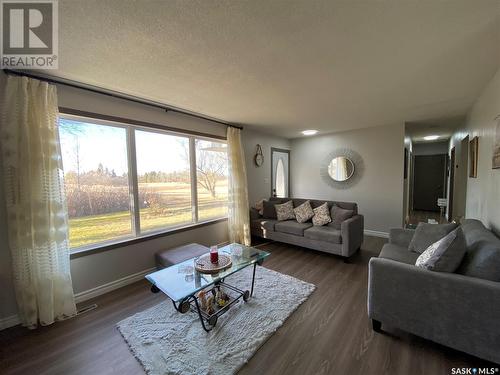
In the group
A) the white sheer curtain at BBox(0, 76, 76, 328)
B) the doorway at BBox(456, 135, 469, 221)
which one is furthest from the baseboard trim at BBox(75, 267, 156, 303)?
the doorway at BBox(456, 135, 469, 221)

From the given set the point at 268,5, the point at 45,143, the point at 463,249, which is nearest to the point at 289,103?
the point at 268,5

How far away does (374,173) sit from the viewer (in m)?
4.29

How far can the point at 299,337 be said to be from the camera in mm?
1685

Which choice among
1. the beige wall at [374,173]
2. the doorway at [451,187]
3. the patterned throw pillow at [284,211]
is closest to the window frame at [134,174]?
the patterned throw pillow at [284,211]

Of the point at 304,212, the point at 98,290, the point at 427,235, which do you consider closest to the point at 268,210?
the point at 304,212

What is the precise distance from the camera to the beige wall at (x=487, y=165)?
1951 mm

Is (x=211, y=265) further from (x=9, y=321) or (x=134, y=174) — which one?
(x=9, y=321)

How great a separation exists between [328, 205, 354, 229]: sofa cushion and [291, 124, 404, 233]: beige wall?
1402 millimetres

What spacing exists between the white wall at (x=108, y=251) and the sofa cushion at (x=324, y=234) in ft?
6.24

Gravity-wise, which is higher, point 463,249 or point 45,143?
point 45,143

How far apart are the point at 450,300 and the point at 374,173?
3357 mm

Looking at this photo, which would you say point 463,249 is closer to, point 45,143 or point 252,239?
Result: point 252,239

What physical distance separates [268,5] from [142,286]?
3025 millimetres

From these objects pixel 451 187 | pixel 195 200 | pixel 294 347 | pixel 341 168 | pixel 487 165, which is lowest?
pixel 294 347
